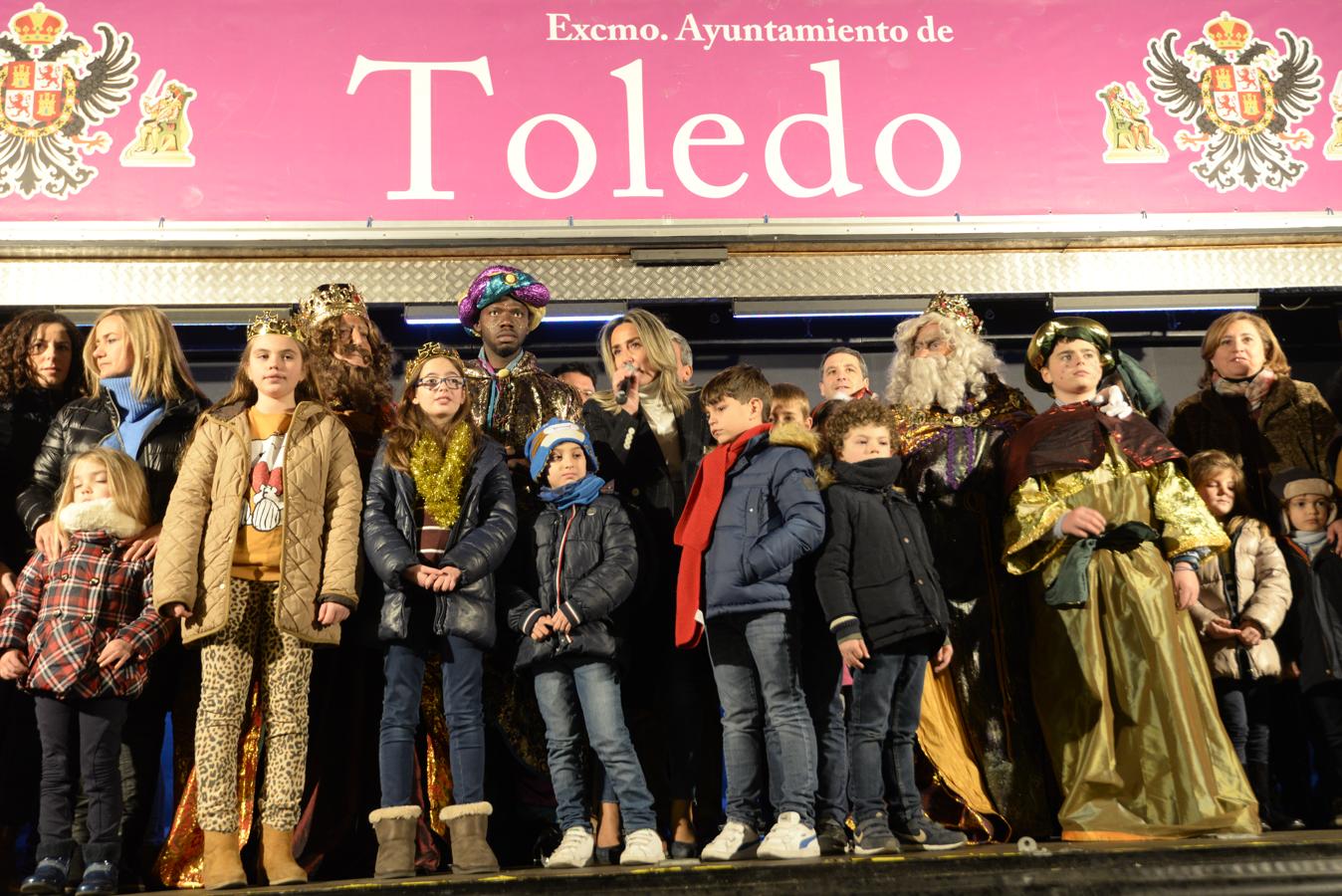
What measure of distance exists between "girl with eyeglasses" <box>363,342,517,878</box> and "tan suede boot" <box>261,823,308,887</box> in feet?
0.84

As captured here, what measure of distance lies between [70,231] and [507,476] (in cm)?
263

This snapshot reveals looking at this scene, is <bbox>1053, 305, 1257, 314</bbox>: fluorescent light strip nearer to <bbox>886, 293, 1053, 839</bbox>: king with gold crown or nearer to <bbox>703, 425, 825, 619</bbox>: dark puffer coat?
<bbox>886, 293, 1053, 839</bbox>: king with gold crown

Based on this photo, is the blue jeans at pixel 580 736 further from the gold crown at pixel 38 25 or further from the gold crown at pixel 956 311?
the gold crown at pixel 38 25

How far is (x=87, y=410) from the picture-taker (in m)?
4.70

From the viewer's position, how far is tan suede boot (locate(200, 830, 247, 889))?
382 cm

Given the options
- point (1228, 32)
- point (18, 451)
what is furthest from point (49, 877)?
point (1228, 32)

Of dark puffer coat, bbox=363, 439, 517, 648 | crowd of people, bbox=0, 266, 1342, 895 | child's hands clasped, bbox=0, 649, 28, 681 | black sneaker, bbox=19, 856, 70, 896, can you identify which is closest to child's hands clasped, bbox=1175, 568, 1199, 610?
crowd of people, bbox=0, 266, 1342, 895

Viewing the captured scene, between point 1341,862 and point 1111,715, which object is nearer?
point 1341,862

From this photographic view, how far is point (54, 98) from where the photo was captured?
5.78 metres

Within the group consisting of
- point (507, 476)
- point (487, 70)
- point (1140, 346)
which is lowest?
point (507, 476)

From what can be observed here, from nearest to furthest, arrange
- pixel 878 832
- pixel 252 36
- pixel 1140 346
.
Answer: pixel 878 832 → pixel 252 36 → pixel 1140 346

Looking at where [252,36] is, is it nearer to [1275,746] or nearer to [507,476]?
[507,476]

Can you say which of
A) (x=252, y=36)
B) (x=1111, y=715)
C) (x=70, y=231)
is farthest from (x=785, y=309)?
(x=70, y=231)

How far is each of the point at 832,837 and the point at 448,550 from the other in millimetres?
1647
